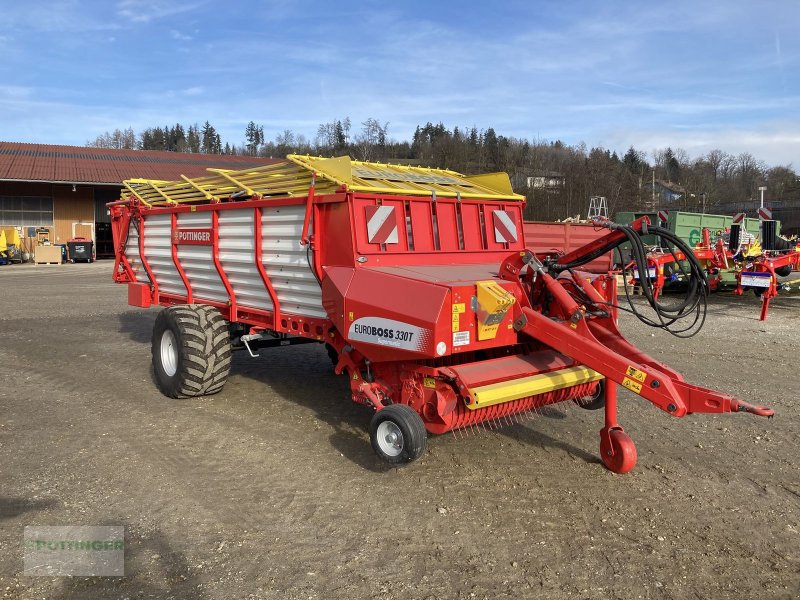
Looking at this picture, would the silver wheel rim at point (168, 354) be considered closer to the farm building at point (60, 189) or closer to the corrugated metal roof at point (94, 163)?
the corrugated metal roof at point (94, 163)

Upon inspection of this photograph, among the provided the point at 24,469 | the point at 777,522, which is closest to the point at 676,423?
the point at 777,522

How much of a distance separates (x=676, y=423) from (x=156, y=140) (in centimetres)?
9978

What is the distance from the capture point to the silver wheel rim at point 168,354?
6477mm

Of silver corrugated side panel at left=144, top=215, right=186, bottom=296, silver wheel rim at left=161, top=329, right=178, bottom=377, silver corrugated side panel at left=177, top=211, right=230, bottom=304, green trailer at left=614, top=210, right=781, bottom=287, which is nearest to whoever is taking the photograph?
silver corrugated side panel at left=177, top=211, right=230, bottom=304

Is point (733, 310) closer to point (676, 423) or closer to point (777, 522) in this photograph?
point (676, 423)

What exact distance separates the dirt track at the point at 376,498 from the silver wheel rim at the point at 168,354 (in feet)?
1.11

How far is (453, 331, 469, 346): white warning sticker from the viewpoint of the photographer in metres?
4.07

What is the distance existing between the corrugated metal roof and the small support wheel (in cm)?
2817

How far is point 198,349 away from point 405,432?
2.77 m

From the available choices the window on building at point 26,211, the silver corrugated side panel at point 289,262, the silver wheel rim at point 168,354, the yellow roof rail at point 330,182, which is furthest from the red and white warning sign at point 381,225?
the window on building at point 26,211

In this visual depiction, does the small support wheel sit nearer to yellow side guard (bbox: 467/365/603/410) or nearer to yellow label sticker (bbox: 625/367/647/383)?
yellow side guard (bbox: 467/365/603/410)

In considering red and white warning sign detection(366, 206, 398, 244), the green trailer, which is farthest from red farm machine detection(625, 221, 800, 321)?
red and white warning sign detection(366, 206, 398, 244)

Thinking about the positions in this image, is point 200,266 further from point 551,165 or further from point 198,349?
point 551,165

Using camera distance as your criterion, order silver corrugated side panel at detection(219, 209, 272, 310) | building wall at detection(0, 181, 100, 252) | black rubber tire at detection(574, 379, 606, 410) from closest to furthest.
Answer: black rubber tire at detection(574, 379, 606, 410) → silver corrugated side panel at detection(219, 209, 272, 310) → building wall at detection(0, 181, 100, 252)
